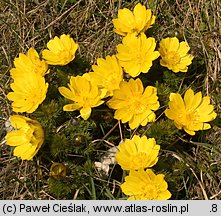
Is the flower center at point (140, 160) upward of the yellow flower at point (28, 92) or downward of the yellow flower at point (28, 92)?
downward

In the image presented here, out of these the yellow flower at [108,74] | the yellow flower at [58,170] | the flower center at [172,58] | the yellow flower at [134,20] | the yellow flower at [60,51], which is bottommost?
the yellow flower at [58,170]

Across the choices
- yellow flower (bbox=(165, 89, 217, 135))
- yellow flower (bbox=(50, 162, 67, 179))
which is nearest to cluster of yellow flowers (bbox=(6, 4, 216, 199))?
yellow flower (bbox=(165, 89, 217, 135))

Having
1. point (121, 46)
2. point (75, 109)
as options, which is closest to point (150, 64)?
point (121, 46)

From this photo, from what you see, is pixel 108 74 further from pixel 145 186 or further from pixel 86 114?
pixel 145 186

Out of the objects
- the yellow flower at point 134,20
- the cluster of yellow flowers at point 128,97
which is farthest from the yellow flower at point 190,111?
the yellow flower at point 134,20

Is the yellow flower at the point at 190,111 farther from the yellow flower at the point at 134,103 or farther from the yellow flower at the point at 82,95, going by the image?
the yellow flower at the point at 82,95

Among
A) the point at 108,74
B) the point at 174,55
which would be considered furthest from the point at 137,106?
the point at 174,55

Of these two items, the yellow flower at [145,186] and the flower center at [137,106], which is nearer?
the yellow flower at [145,186]

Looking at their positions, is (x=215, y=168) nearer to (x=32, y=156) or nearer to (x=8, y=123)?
(x=32, y=156)
